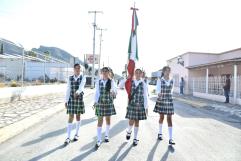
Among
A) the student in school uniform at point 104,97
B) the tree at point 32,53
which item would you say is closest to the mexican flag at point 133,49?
the student in school uniform at point 104,97

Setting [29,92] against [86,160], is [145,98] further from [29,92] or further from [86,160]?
[29,92]

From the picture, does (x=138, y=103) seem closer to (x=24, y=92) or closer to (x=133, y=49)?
(x=133, y=49)

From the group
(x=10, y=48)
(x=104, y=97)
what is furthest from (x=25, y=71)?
(x=104, y=97)

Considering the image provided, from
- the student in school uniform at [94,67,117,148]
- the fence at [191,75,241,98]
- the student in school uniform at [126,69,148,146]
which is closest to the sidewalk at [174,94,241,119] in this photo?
the fence at [191,75,241,98]

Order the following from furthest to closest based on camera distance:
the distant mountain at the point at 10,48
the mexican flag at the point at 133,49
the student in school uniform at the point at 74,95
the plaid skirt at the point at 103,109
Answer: the distant mountain at the point at 10,48, the mexican flag at the point at 133,49, the student in school uniform at the point at 74,95, the plaid skirt at the point at 103,109

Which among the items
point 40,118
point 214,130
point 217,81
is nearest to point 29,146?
point 40,118

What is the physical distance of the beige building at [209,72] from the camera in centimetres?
2263

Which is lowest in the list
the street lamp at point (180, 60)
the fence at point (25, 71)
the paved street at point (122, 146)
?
the paved street at point (122, 146)

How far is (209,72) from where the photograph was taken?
33.9 metres

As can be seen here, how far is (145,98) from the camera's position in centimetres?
745

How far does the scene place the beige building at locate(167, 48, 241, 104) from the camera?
22.6m

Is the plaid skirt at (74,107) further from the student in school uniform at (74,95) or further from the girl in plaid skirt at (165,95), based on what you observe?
the girl in plaid skirt at (165,95)

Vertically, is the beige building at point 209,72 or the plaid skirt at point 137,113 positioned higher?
the beige building at point 209,72

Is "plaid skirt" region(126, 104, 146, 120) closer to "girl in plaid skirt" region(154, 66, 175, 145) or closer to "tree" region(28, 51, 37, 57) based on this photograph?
"girl in plaid skirt" region(154, 66, 175, 145)
